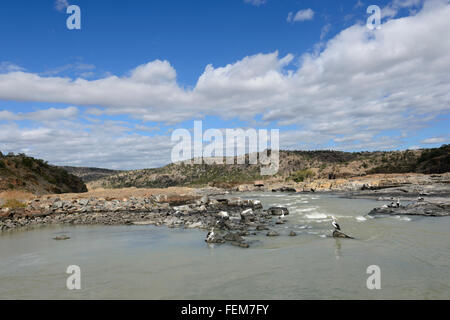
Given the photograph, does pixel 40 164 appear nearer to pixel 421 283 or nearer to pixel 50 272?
pixel 50 272

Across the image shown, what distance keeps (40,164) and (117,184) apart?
8073 centimetres

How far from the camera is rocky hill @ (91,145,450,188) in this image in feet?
245

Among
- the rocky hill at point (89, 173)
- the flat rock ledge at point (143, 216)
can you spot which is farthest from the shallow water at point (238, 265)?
the rocky hill at point (89, 173)

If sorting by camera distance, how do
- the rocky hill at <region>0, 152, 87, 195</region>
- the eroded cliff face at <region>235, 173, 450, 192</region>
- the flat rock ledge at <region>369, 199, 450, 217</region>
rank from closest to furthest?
the flat rock ledge at <region>369, 199, 450, 217</region> < the rocky hill at <region>0, 152, 87, 195</region> < the eroded cliff face at <region>235, 173, 450, 192</region>

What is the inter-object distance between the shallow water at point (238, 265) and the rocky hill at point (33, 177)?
23597mm

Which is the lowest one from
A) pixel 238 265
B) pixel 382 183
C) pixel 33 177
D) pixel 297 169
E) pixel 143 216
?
pixel 143 216

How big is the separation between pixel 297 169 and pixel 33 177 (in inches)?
3697

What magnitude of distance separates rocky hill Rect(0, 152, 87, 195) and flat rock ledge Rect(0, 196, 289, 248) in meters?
9.06

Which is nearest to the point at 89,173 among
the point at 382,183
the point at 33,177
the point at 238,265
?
the point at 33,177

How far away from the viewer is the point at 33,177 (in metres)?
41.5

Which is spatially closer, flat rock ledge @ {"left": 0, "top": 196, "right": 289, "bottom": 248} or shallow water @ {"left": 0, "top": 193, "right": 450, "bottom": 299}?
shallow water @ {"left": 0, "top": 193, "right": 450, "bottom": 299}

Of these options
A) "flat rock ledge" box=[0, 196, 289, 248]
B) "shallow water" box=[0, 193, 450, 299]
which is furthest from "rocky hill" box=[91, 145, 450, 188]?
"shallow water" box=[0, 193, 450, 299]

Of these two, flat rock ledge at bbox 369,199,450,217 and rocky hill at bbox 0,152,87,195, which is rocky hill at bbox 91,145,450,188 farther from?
flat rock ledge at bbox 369,199,450,217

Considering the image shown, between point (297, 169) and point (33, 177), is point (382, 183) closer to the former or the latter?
point (33, 177)
